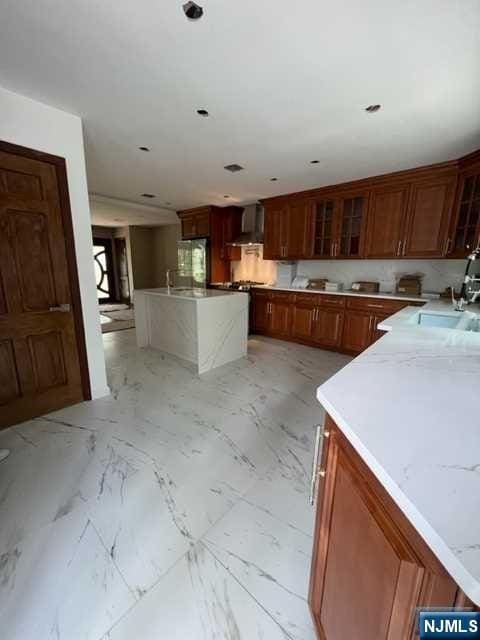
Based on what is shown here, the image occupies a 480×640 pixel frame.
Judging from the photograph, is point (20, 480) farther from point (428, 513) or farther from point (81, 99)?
point (81, 99)

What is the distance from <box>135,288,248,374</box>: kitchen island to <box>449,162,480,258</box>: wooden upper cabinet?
2505mm

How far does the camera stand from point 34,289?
220 cm

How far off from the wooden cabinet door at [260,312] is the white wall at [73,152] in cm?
289

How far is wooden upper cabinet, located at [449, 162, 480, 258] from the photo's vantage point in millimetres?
2797

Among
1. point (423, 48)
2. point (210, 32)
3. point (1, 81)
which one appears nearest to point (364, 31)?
point (423, 48)

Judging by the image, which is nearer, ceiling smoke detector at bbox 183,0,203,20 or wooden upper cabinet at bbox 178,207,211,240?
ceiling smoke detector at bbox 183,0,203,20

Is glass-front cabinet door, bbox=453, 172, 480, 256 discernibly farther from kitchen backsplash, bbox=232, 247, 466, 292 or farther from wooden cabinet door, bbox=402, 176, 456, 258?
kitchen backsplash, bbox=232, 247, 466, 292

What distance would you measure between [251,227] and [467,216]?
3341mm

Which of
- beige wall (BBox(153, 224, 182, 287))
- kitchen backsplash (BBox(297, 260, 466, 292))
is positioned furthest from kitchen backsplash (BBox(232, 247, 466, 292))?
beige wall (BBox(153, 224, 182, 287))

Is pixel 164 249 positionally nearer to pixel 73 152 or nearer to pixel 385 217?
pixel 73 152

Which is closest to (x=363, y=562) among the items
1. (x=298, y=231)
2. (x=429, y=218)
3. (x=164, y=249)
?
(x=429, y=218)

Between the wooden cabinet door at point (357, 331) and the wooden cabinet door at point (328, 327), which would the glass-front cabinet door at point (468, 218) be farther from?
the wooden cabinet door at point (328, 327)

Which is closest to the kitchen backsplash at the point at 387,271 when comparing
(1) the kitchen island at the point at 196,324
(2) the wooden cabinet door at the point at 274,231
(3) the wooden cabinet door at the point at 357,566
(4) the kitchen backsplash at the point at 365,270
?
(4) the kitchen backsplash at the point at 365,270

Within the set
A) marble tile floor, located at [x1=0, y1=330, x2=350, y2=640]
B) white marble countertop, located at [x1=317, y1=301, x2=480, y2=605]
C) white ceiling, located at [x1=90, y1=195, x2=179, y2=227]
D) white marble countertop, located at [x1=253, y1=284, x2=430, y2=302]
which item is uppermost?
white ceiling, located at [x1=90, y1=195, x2=179, y2=227]
